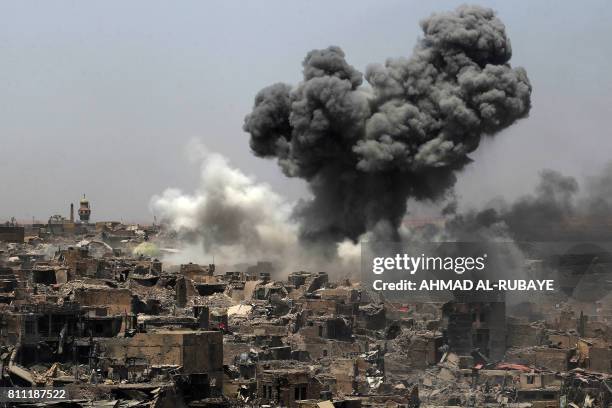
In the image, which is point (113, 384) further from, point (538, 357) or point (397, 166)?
point (397, 166)

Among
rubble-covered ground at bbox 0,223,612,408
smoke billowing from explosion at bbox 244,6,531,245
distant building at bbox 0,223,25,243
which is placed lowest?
rubble-covered ground at bbox 0,223,612,408

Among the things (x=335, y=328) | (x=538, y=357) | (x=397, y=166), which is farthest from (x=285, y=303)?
(x=397, y=166)

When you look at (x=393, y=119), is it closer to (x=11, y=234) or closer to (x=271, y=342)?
(x=11, y=234)

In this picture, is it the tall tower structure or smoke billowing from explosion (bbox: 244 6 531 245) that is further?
the tall tower structure

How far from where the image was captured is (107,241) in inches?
4013

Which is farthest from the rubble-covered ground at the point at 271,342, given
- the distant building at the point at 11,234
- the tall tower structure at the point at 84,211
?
the tall tower structure at the point at 84,211

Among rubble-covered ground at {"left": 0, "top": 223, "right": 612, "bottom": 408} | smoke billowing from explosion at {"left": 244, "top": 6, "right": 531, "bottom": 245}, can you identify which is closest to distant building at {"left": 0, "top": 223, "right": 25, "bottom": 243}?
rubble-covered ground at {"left": 0, "top": 223, "right": 612, "bottom": 408}

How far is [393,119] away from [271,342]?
98.5 ft

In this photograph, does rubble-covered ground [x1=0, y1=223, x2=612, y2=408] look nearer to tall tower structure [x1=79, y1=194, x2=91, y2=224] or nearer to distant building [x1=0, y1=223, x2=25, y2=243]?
distant building [x1=0, y1=223, x2=25, y2=243]

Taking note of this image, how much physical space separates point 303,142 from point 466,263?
16.1 meters

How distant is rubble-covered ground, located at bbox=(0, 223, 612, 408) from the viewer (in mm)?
40688

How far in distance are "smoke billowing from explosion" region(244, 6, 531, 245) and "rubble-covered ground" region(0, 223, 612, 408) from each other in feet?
19.8

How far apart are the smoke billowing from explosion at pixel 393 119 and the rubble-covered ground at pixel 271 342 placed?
6.04 m

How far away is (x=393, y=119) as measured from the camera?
8131 centimetres
